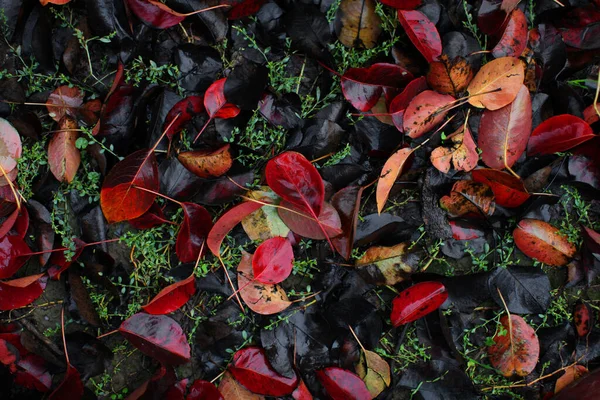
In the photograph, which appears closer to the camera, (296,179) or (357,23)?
(296,179)

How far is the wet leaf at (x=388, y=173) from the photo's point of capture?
4.80 ft

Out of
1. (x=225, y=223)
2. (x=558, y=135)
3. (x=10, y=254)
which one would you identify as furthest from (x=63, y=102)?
(x=558, y=135)

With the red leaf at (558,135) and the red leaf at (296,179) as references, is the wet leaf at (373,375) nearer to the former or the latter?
the red leaf at (296,179)

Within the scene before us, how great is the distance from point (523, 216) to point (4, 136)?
1445mm

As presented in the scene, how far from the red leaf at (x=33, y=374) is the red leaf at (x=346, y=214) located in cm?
86

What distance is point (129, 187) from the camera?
56.0 inches

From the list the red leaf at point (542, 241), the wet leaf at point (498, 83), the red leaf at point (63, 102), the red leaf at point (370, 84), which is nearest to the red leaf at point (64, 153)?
the red leaf at point (63, 102)

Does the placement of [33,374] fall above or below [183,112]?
below

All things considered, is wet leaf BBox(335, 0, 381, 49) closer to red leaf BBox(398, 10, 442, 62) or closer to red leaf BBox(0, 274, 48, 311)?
red leaf BBox(398, 10, 442, 62)

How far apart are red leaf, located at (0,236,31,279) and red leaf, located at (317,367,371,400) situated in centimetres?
89

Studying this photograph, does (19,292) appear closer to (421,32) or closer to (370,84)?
(370,84)

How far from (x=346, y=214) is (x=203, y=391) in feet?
2.00

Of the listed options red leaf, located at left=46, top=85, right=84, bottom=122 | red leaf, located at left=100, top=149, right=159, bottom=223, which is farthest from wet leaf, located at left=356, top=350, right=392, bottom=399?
red leaf, located at left=46, top=85, right=84, bottom=122

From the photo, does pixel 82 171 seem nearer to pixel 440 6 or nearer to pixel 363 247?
pixel 363 247
